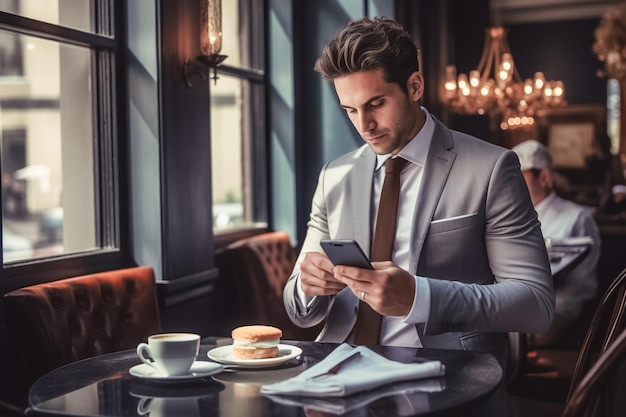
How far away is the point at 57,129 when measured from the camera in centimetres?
305

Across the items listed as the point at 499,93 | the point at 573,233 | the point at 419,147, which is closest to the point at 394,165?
the point at 419,147

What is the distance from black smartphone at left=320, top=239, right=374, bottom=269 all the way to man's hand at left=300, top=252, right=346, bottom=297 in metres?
0.13

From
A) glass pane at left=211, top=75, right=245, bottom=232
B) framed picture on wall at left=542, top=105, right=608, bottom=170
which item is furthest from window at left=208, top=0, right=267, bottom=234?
framed picture on wall at left=542, top=105, right=608, bottom=170

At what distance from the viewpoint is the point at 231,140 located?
171 inches

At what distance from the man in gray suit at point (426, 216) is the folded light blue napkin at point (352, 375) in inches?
11.2

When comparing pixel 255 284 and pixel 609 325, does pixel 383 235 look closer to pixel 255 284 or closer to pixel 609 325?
pixel 609 325

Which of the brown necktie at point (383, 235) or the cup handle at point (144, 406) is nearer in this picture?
the cup handle at point (144, 406)

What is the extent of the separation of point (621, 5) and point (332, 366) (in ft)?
31.9

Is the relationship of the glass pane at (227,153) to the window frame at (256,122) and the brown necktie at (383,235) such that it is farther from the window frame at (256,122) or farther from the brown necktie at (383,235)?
the brown necktie at (383,235)

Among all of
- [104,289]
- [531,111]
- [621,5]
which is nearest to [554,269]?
[104,289]

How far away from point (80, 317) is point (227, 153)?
182 centimetres

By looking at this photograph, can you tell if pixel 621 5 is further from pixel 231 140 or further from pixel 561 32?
pixel 231 140

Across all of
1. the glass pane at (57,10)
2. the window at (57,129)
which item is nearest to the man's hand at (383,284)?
the window at (57,129)

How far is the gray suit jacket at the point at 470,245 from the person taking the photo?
6.55 feet
